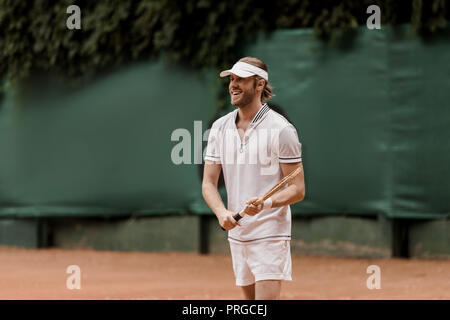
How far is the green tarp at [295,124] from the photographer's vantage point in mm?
10789

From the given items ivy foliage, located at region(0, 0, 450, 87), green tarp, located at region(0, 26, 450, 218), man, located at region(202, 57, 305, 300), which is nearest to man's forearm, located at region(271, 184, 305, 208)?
man, located at region(202, 57, 305, 300)

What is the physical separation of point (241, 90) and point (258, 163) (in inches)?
17.3

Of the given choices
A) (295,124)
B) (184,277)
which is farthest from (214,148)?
(295,124)

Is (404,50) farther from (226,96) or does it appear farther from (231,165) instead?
(231,165)

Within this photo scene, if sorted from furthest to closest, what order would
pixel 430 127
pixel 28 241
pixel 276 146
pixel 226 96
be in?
pixel 28 241 < pixel 226 96 < pixel 430 127 < pixel 276 146

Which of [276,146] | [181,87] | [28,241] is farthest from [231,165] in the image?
[28,241]

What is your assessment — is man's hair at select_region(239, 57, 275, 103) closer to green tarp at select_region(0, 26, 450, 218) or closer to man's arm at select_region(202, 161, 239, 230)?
man's arm at select_region(202, 161, 239, 230)

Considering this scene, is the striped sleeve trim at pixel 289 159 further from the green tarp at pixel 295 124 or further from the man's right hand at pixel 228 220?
the green tarp at pixel 295 124

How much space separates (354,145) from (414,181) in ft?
2.86

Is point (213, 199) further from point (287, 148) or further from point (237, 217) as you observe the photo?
point (287, 148)

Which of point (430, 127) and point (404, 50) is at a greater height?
point (404, 50)

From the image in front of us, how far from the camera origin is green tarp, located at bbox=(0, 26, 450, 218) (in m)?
10.8

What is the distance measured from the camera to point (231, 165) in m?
5.12

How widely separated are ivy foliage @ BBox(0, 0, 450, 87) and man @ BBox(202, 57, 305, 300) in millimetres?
6064
